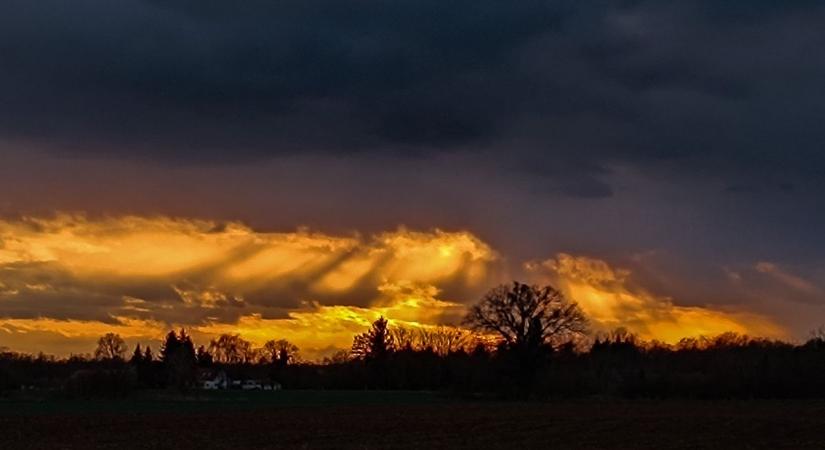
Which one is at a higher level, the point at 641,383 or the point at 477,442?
the point at 641,383

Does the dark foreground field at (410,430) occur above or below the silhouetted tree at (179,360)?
below

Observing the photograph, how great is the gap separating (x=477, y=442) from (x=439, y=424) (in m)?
14.1

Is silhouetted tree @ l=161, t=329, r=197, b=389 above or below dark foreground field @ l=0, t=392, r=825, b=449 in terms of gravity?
above

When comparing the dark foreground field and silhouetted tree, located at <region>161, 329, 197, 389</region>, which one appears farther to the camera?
silhouetted tree, located at <region>161, 329, 197, 389</region>

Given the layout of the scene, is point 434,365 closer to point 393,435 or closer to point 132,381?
point 132,381

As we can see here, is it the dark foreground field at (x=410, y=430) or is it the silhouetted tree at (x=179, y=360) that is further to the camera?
the silhouetted tree at (x=179, y=360)

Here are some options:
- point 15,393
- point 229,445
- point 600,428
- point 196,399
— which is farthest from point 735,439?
point 15,393

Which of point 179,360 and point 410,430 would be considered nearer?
point 410,430

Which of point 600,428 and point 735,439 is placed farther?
point 600,428

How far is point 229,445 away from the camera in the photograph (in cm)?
4512

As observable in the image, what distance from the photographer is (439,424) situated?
Result: 196ft

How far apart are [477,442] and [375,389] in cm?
11161

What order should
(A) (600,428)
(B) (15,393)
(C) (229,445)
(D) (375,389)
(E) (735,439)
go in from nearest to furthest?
1. (C) (229,445)
2. (E) (735,439)
3. (A) (600,428)
4. (B) (15,393)
5. (D) (375,389)

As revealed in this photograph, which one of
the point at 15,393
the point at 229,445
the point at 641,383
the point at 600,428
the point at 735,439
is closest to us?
the point at 229,445
